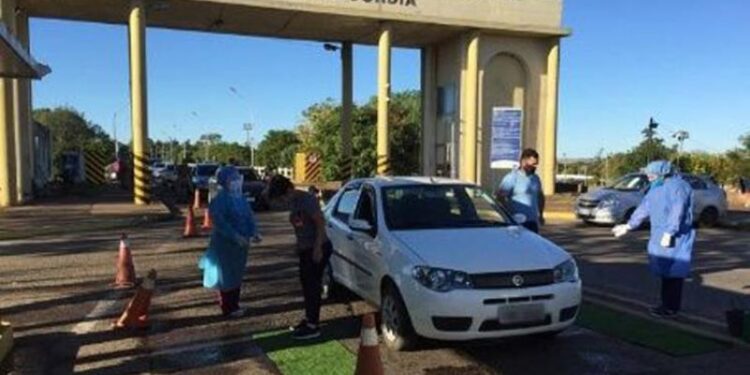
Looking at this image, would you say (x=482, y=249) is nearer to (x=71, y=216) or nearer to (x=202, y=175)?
(x=71, y=216)

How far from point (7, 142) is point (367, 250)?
21.2 meters

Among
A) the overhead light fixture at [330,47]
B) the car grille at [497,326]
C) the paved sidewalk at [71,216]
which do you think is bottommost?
the paved sidewalk at [71,216]

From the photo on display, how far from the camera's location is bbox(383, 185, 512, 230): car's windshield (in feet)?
26.0

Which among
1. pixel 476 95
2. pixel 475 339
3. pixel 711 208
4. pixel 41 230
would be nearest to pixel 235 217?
pixel 475 339

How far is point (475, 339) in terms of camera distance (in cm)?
678

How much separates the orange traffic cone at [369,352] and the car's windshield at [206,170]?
29.1 meters

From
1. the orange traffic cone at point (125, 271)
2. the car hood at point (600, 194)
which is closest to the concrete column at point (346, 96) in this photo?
the car hood at point (600, 194)

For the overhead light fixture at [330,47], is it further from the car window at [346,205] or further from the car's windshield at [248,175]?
the car window at [346,205]

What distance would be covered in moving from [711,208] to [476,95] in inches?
474

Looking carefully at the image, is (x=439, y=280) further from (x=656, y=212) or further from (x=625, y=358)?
(x=656, y=212)

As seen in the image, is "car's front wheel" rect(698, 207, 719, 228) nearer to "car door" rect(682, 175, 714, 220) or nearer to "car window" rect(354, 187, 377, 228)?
"car door" rect(682, 175, 714, 220)

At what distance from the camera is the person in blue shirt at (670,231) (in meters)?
8.50

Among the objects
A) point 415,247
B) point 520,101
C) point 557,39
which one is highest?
point 557,39

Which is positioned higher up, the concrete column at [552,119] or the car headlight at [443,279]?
the concrete column at [552,119]
